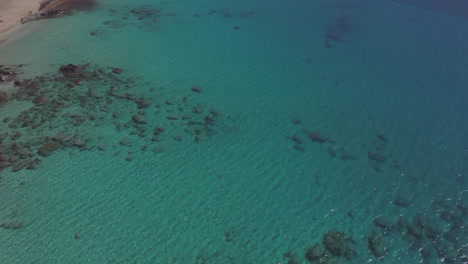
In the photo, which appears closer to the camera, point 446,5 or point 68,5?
point 68,5

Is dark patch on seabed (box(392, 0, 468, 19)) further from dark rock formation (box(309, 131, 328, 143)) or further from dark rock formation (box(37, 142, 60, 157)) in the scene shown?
dark rock formation (box(37, 142, 60, 157))

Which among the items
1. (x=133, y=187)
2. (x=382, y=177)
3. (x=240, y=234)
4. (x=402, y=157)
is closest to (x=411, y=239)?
(x=382, y=177)

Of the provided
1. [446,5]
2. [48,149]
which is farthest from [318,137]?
[446,5]

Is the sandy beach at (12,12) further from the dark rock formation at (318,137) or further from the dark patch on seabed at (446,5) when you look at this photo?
the dark patch on seabed at (446,5)

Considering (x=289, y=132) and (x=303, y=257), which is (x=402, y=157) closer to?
(x=289, y=132)

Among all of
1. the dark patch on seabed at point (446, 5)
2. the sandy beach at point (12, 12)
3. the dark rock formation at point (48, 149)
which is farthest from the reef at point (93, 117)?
the dark patch on seabed at point (446, 5)

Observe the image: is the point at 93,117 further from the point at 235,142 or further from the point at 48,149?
the point at 235,142
